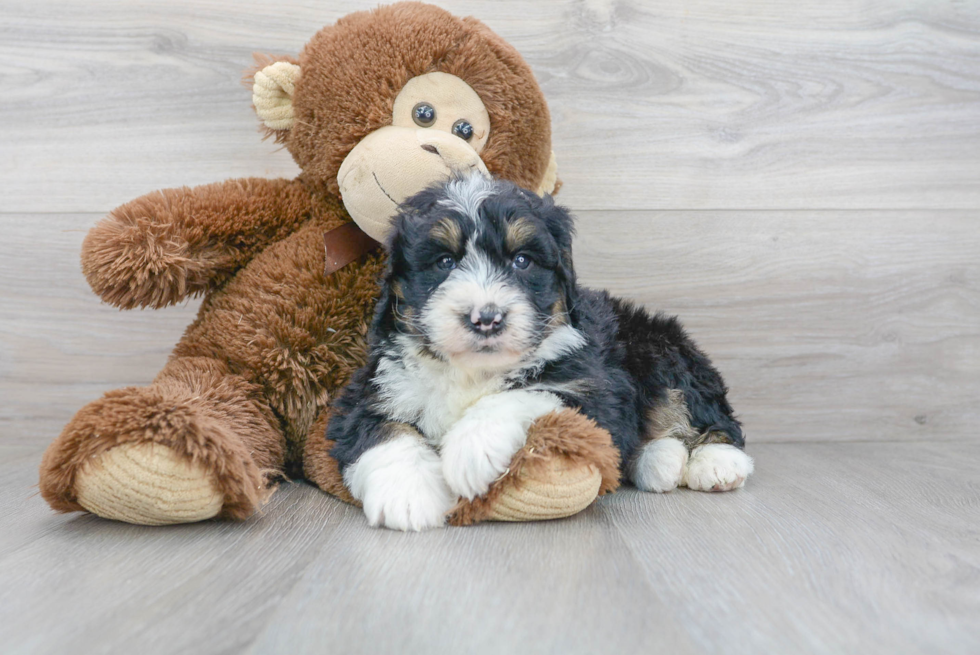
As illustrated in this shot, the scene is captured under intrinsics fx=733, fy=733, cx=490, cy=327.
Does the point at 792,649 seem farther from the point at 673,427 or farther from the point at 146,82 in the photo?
the point at 146,82

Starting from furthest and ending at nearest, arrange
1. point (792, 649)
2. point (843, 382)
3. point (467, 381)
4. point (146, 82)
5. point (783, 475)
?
point (843, 382), point (146, 82), point (783, 475), point (467, 381), point (792, 649)

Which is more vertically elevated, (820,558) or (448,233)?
(448,233)

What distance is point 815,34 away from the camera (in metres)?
2.74

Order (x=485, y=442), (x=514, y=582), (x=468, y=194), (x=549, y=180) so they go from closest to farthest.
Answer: (x=514, y=582) → (x=485, y=442) → (x=468, y=194) → (x=549, y=180)

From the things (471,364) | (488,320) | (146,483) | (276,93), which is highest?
(276,93)

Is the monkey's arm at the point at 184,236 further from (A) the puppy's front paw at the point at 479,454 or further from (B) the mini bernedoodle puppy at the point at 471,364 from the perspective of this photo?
(A) the puppy's front paw at the point at 479,454

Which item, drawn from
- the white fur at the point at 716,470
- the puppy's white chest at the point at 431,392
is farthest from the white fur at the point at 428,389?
the white fur at the point at 716,470

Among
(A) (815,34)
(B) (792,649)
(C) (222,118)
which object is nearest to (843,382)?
(A) (815,34)

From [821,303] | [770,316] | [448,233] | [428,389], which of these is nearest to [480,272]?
[448,233]

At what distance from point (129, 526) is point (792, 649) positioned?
1373mm

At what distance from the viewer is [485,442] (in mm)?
1594

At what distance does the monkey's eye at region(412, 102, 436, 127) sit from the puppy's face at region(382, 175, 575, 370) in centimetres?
31

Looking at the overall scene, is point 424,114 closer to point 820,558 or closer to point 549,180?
point 549,180

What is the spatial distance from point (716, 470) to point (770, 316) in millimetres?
1008
